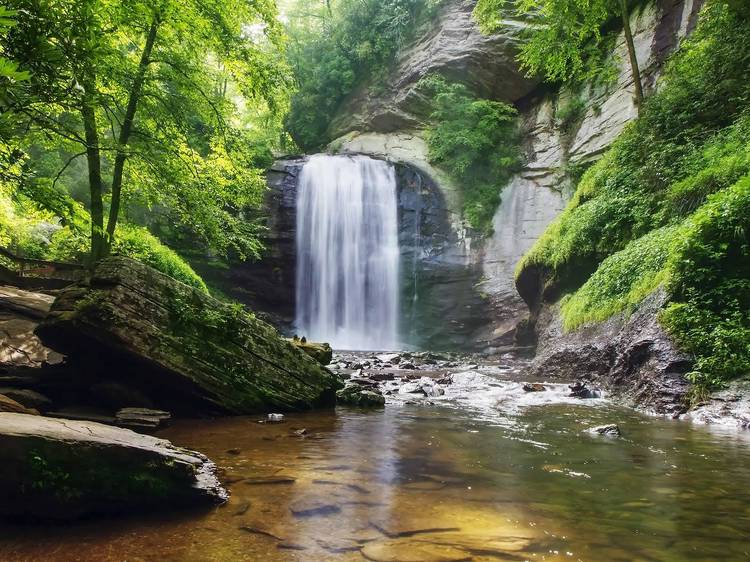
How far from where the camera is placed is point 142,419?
15.4 feet

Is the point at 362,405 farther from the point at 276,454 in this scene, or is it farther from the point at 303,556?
the point at 303,556

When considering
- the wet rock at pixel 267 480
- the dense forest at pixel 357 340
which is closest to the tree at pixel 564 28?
the dense forest at pixel 357 340

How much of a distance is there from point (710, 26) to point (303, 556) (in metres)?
15.4

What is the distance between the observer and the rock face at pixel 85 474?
239cm

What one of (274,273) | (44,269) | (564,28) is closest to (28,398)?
(44,269)

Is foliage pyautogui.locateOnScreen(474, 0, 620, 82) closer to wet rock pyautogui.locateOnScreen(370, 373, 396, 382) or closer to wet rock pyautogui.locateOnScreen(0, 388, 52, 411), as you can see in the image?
wet rock pyautogui.locateOnScreen(370, 373, 396, 382)

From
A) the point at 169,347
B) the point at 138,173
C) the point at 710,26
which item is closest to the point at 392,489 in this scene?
the point at 169,347

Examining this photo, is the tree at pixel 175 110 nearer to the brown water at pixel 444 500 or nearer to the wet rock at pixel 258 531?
the brown water at pixel 444 500

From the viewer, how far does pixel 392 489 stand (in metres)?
3.24

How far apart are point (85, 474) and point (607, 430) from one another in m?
5.04

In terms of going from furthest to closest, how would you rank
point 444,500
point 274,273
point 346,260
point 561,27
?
point 346,260 → point 274,273 → point 561,27 → point 444,500

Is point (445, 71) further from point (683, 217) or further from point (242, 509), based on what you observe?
point (242, 509)

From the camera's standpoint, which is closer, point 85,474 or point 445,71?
point 85,474

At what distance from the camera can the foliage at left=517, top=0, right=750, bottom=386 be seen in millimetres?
6824
